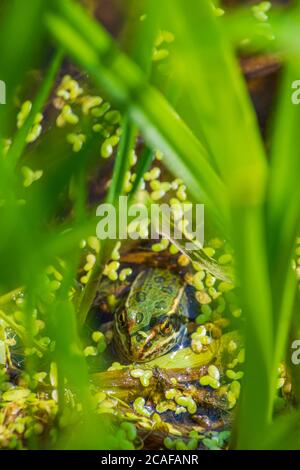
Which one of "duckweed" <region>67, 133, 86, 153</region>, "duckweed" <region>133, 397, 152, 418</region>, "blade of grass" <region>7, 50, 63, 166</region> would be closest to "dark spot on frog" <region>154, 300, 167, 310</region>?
"duckweed" <region>133, 397, 152, 418</region>

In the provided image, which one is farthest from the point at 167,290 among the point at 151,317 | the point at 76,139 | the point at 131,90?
the point at 131,90

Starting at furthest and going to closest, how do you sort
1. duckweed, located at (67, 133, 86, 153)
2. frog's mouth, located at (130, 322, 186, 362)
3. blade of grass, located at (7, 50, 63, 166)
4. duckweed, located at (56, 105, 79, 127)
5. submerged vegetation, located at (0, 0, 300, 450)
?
1. duckweed, located at (56, 105, 79, 127)
2. duckweed, located at (67, 133, 86, 153)
3. frog's mouth, located at (130, 322, 186, 362)
4. blade of grass, located at (7, 50, 63, 166)
5. submerged vegetation, located at (0, 0, 300, 450)

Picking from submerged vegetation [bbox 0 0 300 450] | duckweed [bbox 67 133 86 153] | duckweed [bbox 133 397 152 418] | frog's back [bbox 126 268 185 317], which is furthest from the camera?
duckweed [bbox 67 133 86 153]

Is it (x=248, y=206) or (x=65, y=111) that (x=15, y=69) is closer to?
(x=248, y=206)

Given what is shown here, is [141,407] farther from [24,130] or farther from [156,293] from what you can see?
[24,130]

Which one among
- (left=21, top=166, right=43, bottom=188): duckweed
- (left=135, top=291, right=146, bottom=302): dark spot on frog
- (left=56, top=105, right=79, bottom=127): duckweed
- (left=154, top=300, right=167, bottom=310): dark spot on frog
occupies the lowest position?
(left=154, top=300, right=167, bottom=310): dark spot on frog

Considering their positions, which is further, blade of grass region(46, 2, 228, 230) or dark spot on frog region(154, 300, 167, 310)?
dark spot on frog region(154, 300, 167, 310)

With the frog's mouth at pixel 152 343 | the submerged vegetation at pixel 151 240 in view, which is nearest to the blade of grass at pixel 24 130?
the submerged vegetation at pixel 151 240

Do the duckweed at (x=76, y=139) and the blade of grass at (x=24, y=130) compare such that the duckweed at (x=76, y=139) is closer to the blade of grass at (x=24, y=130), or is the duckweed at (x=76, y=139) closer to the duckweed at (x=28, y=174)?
the duckweed at (x=28, y=174)

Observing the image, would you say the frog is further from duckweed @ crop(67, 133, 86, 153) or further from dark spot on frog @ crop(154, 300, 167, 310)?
duckweed @ crop(67, 133, 86, 153)
